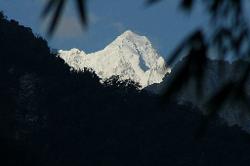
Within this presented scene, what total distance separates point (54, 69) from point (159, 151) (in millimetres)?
25042

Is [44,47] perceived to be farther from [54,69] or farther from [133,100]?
[133,100]

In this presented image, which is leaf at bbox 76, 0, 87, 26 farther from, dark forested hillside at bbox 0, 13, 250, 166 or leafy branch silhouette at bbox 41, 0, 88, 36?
dark forested hillside at bbox 0, 13, 250, 166

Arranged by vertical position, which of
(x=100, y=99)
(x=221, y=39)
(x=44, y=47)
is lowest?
(x=221, y=39)

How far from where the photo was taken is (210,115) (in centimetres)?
567

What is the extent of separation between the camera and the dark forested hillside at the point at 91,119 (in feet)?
467

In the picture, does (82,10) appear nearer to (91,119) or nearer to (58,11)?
(58,11)

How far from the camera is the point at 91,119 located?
14812 centimetres

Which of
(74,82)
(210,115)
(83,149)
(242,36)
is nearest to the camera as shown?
(210,115)

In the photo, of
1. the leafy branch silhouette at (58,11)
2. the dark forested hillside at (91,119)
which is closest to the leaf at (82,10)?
the leafy branch silhouette at (58,11)

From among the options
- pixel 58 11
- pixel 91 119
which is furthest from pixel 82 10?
pixel 91 119

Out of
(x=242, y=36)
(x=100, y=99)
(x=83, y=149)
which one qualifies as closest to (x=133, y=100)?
(x=100, y=99)

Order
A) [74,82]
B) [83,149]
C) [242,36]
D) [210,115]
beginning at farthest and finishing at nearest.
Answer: [74,82]
[83,149]
[242,36]
[210,115]

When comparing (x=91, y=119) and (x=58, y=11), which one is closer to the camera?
(x=58, y=11)

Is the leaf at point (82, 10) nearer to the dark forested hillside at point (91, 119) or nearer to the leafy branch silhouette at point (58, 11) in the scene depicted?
the leafy branch silhouette at point (58, 11)
